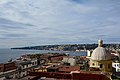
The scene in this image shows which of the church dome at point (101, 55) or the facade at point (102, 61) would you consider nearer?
the facade at point (102, 61)

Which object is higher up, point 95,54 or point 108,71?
point 95,54

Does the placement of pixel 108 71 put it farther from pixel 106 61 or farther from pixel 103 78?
pixel 103 78

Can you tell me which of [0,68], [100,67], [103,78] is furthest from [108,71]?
[0,68]

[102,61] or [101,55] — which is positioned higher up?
[101,55]

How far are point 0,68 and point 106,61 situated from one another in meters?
17.2

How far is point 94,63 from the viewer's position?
1406 inches

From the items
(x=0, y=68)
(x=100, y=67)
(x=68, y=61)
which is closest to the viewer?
(x=100, y=67)

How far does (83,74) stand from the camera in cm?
2611

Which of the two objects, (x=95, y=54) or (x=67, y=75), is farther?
(x=95, y=54)

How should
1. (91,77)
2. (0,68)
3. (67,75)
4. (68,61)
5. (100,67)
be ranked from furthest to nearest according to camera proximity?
(68,61), (0,68), (100,67), (67,75), (91,77)

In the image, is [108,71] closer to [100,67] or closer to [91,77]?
[100,67]

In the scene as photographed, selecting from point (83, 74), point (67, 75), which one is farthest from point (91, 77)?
point (67, 75)

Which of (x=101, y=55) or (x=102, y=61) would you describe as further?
(x=101, y=55)

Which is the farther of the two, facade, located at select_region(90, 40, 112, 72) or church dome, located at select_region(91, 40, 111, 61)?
church dome, located at select_region(91, 40, 111, 61)
